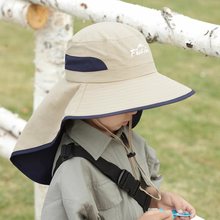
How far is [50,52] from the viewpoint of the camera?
334cm

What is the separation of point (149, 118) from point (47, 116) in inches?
151

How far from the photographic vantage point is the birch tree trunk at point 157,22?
2240 millimetres

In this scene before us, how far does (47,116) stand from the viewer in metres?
2.04

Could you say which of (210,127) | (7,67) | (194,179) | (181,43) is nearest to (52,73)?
(181,43)

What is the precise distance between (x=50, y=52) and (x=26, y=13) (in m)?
0.26

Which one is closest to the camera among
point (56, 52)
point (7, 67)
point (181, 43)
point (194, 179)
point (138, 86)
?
point (138, 86)

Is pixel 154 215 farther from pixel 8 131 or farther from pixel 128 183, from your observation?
pixel 8 131

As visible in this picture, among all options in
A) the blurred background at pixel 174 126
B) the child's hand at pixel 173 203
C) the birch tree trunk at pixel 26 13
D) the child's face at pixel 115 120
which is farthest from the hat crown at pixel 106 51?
the blurred background at pixel 174 126

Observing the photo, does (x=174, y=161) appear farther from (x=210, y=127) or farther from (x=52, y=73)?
(x=52, y=73)

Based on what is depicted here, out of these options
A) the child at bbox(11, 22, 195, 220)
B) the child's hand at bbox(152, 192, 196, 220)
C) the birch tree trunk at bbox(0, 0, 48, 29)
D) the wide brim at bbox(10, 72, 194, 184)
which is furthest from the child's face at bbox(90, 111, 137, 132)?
the birch tree trunk at bbox(0, 0, 48, 29)

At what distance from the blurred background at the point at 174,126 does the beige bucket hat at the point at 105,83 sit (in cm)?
234

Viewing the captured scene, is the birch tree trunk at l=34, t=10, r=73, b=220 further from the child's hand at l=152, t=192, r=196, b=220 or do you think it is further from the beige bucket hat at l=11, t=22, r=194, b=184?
the beige bucket hat at l=11, t=22, r=194, b=184

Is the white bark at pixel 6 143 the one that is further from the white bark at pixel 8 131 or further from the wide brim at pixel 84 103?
the wide brim at pixel 84 103

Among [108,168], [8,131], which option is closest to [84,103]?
[108,168]
